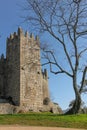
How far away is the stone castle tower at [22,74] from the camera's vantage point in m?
48.1

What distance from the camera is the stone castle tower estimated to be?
48.1 m

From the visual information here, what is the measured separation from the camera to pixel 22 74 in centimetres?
4884

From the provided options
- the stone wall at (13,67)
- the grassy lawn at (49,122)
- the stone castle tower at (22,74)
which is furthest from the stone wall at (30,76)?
the grassy lawn at (49,122)

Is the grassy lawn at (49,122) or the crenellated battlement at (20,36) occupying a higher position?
the crenellated battlement at (20,36)

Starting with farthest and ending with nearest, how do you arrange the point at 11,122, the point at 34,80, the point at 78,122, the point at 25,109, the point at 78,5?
the point at 34,80 → the point at 25,109 → the point at 78,5 → the point at 78,122 → the point at 11,122

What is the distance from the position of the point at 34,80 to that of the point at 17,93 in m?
3.40

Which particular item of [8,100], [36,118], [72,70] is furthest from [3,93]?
[36,118]

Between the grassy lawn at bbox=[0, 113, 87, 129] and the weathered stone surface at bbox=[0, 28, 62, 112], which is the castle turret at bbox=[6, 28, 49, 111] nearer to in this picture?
the weathered stone surface at bbox=[0, 28, 62, 112]

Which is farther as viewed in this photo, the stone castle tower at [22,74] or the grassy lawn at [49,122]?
the stone castle tower at [22,74]

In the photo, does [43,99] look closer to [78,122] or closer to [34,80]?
[34,80]

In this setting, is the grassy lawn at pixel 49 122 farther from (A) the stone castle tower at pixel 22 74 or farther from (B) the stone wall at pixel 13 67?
(B) the stone wall at pixel 13 67

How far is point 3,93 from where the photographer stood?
5025 centimetres

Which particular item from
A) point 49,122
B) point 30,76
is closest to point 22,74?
point 30,76

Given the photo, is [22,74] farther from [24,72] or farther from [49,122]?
[49,122]
